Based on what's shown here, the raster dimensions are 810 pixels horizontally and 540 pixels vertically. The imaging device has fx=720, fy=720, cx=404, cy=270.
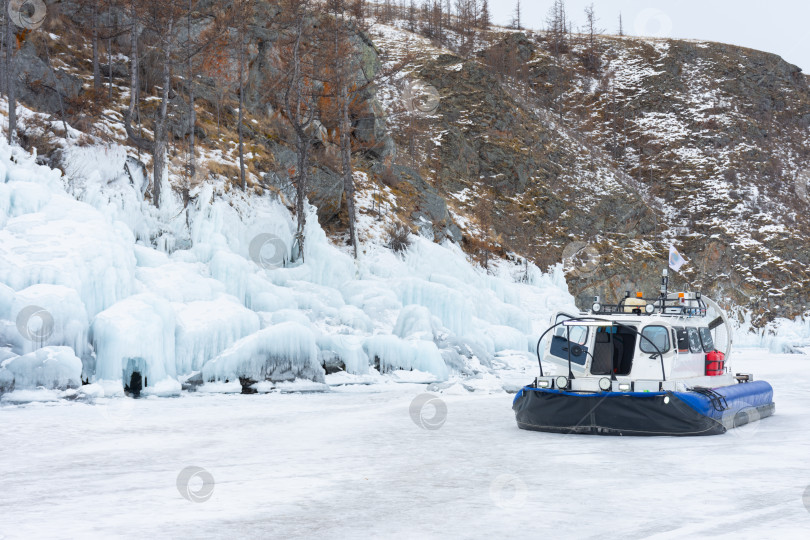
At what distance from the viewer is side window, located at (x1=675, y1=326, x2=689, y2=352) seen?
12.4 metres

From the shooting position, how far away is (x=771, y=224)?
55875mm

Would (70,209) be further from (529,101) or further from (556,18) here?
(556,18)

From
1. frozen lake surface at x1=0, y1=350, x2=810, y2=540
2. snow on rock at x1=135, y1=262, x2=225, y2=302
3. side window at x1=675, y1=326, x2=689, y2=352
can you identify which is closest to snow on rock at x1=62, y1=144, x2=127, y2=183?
snow on rock at x1=135, y1=262, x2=225, y2=302

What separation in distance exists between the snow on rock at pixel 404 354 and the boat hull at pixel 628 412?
7.70 m

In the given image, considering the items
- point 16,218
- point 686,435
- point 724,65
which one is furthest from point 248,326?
point 724,65

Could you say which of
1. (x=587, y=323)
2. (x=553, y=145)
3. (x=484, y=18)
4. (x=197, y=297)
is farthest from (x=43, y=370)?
(x=484, y=18)

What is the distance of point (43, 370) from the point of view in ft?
46.3

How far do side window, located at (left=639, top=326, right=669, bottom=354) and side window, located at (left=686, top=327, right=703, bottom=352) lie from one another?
0.73 metres

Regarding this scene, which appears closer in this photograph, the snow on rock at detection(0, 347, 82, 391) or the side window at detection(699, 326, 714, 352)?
the side window at detection(699, 326, 714, 352)

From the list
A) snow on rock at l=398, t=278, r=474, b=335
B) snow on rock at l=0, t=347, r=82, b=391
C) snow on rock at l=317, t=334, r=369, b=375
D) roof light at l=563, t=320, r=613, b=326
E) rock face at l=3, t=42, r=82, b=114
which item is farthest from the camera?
snow on rock at l=398, t=278, r=474, b=335

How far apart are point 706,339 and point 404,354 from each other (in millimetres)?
8534

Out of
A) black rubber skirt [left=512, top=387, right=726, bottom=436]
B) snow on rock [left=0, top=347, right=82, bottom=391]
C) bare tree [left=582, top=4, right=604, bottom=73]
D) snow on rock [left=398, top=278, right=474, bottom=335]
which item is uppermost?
bare tree [left=582, top=4, right=604, bottom=73]

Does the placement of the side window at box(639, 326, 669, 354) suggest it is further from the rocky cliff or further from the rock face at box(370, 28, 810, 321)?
the rock face at box(370, 28, 810, 321)

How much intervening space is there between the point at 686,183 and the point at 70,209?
176ft
